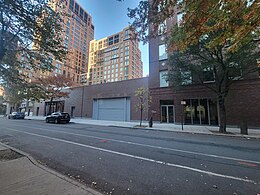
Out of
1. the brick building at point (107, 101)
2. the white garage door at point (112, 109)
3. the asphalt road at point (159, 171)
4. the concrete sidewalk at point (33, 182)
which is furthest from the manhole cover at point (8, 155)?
the white garage door at point (112, 109)

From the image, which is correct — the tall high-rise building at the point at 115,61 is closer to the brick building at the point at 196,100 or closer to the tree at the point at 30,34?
the brick building at the point at 196,100

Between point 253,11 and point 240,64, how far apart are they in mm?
9265

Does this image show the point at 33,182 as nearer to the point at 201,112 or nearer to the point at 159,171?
the point at 159,171

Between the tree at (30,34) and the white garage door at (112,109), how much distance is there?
1703 centimetres

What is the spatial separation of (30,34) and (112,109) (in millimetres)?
19434

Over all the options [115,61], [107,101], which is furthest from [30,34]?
[115,61]

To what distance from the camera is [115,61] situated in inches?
3563

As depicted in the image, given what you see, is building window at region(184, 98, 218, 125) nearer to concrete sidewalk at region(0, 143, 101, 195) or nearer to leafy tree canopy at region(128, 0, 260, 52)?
leafy tree canopy at region(128, 0, 260, 52)

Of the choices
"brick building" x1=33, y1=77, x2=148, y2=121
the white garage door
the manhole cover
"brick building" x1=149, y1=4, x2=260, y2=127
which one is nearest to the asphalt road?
the manhole cover

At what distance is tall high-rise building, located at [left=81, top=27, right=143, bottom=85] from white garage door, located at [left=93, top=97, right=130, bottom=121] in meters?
60.9

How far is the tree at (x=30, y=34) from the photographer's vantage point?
4359 millimetres

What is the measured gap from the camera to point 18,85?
548cm

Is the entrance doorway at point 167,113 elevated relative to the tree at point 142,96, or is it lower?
lower

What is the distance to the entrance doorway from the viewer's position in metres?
18.2
